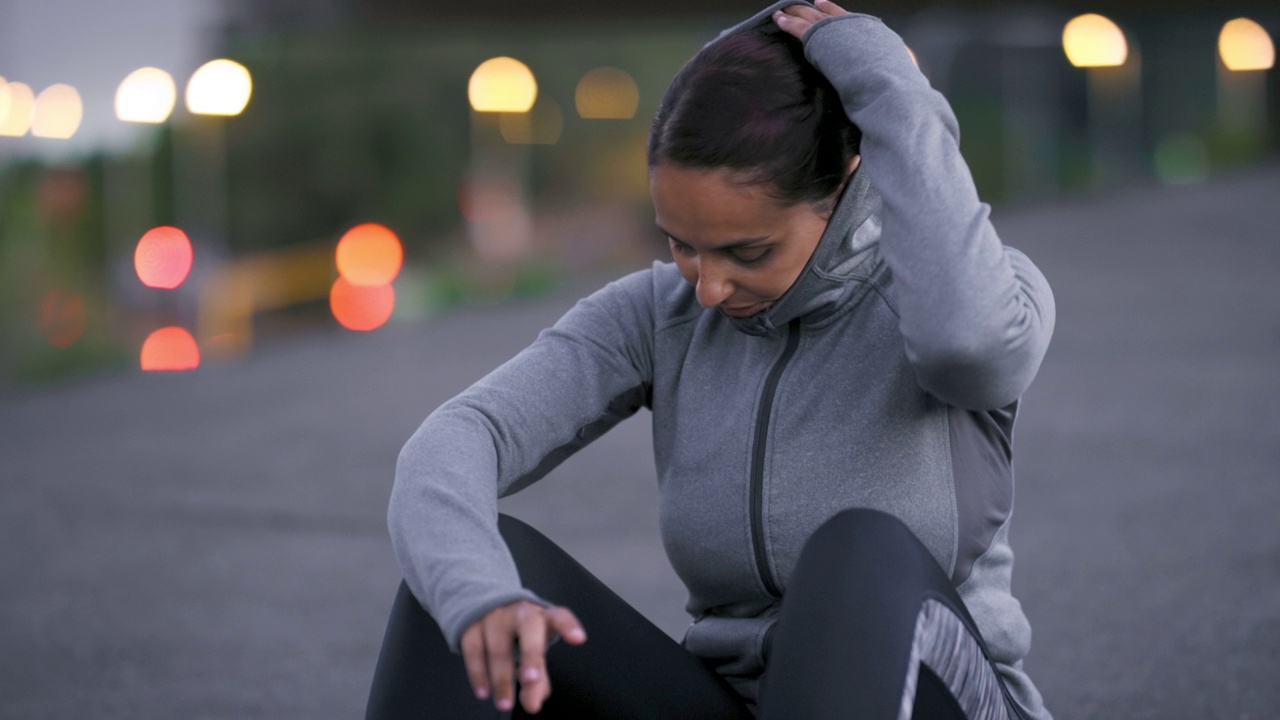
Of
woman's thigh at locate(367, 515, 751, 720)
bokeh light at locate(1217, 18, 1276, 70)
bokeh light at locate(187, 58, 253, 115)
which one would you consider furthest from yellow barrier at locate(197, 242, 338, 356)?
woman's thigh at locate(367, 515, 751, 720)

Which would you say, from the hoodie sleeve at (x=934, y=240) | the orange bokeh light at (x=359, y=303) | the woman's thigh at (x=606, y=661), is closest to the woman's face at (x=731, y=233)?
the hoodie sleeve at (x=934, y=240)

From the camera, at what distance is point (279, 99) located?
26.8 metres

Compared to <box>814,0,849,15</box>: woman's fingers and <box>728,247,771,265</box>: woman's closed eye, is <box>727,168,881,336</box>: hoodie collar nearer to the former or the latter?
<box>728,247,771,265</box>: woman's closed eye

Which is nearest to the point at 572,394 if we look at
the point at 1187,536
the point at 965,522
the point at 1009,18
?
the point at 965,522

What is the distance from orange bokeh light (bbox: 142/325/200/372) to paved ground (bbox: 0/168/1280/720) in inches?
240

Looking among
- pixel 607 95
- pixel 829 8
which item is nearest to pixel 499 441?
pixel 829 8

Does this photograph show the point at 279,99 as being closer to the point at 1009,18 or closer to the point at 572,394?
the point at 1009,18

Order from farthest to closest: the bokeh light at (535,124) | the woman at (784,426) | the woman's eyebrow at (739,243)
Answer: the bokeh light at (535,124) → the woman's eyebrow at (739,243) → the woman at (784,426)

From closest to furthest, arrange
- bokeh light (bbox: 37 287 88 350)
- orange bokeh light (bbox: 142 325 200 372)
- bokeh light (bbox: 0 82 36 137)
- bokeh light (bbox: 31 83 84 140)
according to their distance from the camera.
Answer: bokeh light (bbox: 0 82 36 137)
bokeh light (bbox: 37 287 88 350)
bokeh light (bbox: 31 83 84 140)
orange bokeh light (bbox: 142 325 200 372)

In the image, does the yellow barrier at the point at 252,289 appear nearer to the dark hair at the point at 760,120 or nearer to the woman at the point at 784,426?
the woman at the point at 784,426

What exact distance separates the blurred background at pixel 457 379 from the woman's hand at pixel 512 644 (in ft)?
5.07

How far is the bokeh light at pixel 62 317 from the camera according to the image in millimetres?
11641

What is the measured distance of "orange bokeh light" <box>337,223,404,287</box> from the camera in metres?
19.2

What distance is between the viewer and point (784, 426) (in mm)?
1631
